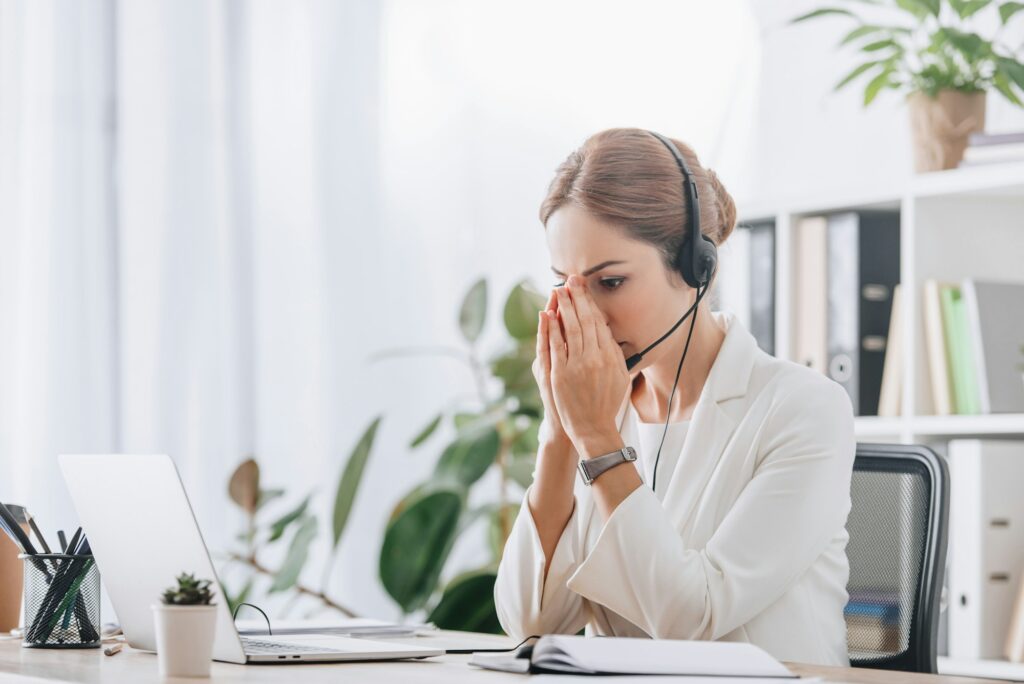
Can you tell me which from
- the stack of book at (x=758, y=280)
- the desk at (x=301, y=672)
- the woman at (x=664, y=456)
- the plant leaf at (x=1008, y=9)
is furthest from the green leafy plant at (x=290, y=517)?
the plant leaf at (x=1008, y=9)

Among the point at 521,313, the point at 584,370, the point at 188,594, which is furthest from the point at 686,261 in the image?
the point at 521,313

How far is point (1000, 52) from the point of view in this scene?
2459mm

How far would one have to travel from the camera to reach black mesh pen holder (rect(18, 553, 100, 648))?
53.1 inches

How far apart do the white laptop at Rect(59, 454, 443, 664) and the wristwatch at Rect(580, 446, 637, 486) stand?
0.27 m

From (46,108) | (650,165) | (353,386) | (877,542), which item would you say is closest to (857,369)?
(877,542)

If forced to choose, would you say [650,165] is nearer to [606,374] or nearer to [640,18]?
[606,374]

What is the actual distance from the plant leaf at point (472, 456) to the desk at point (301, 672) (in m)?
1.34

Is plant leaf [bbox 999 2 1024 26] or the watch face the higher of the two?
plant leaf [bbox 999 2 1024 26]

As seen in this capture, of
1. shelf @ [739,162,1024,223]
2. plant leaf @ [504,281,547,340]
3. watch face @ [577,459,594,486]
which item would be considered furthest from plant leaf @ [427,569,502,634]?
watch face @ [577,459,594,486]

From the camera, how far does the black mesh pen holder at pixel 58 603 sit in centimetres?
135

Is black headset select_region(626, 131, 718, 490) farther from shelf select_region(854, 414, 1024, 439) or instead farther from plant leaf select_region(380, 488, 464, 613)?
plant leaf select_region(380, 488, 464, 613)

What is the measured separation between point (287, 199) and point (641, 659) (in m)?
2.06

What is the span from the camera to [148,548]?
3.79 feet

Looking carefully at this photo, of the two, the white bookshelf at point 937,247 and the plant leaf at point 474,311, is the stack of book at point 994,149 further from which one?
the plant leaf at point 474,311
